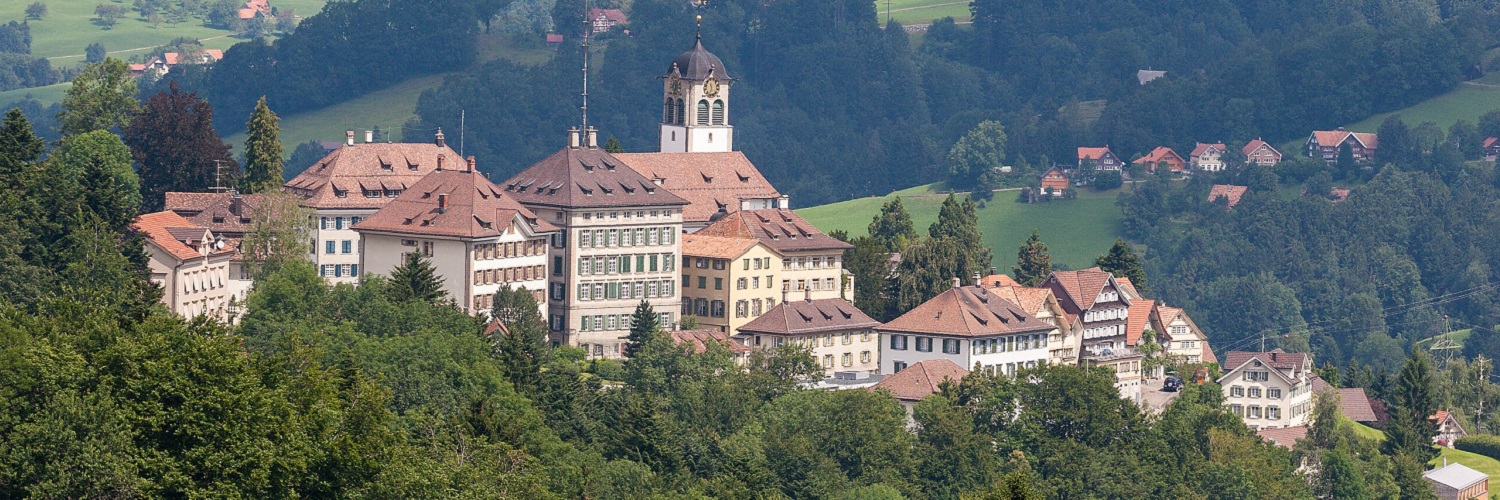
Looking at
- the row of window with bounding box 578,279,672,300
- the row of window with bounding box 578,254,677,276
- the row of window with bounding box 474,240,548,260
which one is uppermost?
the row of window with bounding box 474,240,548,260

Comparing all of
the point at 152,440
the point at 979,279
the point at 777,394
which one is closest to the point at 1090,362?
the point at 979,279

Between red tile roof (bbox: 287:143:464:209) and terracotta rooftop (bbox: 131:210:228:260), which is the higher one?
red tile roof (bbox: 287:143:464:209)

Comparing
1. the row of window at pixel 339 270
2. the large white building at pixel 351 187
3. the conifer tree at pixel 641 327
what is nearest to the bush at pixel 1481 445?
the conifer tree at pixel 641 327

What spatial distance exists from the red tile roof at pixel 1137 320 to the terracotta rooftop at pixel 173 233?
1989 inches

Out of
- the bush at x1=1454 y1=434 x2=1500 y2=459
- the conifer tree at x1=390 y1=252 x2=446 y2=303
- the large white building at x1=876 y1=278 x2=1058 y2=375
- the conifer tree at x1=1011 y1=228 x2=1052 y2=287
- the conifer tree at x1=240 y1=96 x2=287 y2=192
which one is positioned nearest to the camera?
the conifer tree at x1=390 y1=252 x2=446 y2=303

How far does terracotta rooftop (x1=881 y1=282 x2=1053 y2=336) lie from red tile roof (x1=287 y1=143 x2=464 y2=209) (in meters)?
24.9

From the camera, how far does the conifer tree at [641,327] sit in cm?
13238

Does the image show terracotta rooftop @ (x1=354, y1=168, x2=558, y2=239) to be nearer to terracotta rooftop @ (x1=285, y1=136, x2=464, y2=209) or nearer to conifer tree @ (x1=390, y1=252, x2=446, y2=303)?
conifer tree @ (x1=390, y1=252, x2=446, y2=303)

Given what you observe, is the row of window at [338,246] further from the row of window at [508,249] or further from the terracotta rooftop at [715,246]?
the terracotta rooftop at [715,246]

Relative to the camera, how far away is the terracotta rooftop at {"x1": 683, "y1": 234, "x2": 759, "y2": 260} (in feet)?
458

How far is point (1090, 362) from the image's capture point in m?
146

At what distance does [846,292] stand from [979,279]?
8.21m

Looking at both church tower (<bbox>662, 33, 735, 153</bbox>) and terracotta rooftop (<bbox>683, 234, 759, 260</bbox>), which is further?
church tower (<bbox>662, 33, 735, 153</bbox>)

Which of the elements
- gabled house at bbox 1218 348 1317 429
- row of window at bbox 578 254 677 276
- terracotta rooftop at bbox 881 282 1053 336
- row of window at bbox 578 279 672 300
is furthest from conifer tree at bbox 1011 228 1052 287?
row of window at bbox 578 279 672 300
